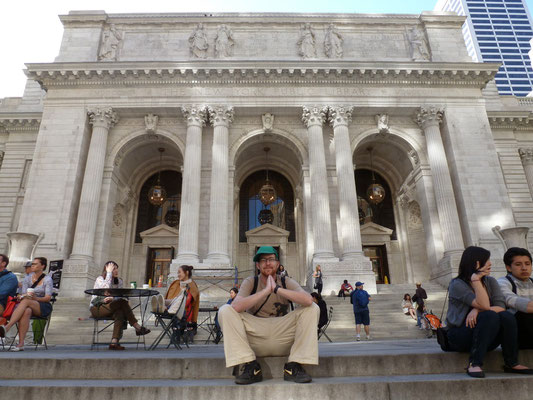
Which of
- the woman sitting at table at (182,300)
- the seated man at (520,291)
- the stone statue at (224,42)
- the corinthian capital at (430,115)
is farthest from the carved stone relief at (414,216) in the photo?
the seated man at (520,291)

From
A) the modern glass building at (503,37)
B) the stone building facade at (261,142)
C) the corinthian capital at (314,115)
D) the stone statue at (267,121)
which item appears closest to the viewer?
the stone building facade at (261,142)

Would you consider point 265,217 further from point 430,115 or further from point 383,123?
point 430,115

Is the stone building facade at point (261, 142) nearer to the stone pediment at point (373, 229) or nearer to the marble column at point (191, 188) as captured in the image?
the marble column at point (191, 188)

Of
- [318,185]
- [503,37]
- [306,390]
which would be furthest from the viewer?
[503,37]

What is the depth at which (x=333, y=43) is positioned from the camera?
73.2ft

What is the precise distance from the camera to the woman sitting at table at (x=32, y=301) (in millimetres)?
6293

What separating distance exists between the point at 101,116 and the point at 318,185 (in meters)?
12.9

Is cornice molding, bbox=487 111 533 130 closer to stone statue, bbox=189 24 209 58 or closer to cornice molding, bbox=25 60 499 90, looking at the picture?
cornice molding, bbox=25 60 499 90

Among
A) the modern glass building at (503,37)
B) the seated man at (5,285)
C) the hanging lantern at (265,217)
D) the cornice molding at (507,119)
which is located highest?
the modern glass building at (503,37)

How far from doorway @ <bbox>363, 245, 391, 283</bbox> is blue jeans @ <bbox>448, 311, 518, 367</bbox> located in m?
21.3

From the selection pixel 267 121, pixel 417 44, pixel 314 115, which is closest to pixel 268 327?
pixel 314 115

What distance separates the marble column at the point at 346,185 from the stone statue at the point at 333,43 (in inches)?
158

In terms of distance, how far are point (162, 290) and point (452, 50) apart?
2227cm

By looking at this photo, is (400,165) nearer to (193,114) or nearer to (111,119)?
(193,114)
